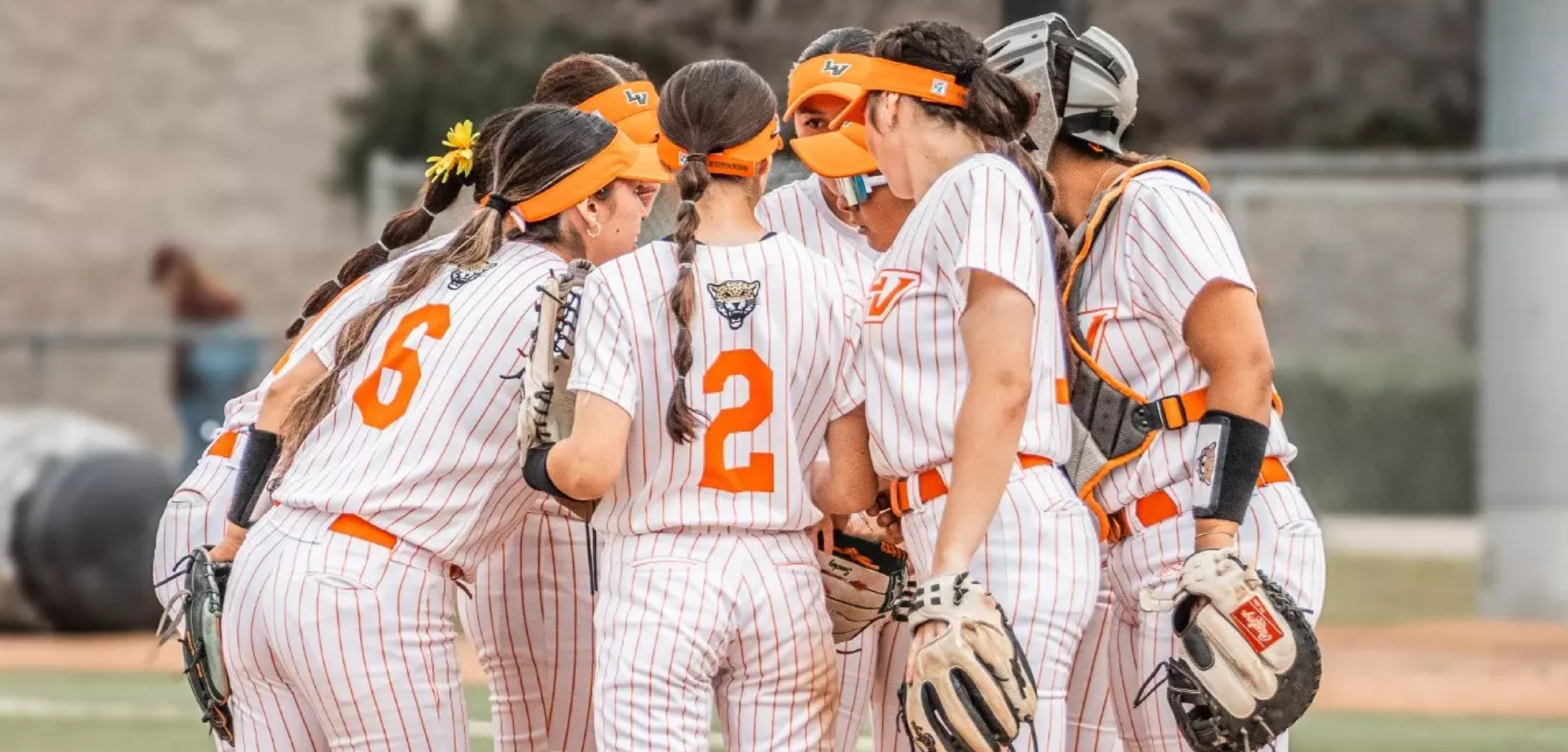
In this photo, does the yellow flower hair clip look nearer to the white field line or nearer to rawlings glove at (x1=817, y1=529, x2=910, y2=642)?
rawlings glove at (x1=817, y1=529, x2=910, y2=642)

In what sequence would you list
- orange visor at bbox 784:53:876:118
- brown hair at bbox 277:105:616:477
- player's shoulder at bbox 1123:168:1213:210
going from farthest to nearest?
orange visor at bbox 784:53:876:118 < brown hair at bbox 277:105:616:477 < player's shoulder at bbox 1123:168:1213:210

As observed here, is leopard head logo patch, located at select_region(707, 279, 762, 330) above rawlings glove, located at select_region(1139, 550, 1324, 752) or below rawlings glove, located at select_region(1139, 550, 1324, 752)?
above

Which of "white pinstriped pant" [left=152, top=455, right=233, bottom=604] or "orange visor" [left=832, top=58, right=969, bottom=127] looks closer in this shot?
"orange visor" [left=832, top=58, right=969, bottom=127]

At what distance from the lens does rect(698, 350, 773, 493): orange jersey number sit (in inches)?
155

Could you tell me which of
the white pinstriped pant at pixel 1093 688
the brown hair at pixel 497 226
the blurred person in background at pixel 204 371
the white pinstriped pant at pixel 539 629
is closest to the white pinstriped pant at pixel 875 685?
the white pinstriped pant at pixel 1093 688

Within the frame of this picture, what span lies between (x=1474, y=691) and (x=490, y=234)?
691 centimetres

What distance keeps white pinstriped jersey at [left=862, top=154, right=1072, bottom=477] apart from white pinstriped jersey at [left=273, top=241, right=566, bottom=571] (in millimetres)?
747

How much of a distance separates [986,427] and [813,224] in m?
1.70

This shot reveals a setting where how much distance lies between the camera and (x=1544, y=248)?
12594mm

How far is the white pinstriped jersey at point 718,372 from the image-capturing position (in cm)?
394

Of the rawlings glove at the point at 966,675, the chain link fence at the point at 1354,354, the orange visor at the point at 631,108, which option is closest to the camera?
the rawlings glove at the point at 966,675

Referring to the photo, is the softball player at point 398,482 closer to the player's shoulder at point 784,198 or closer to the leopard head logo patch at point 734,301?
the leopard head logo patch at point 734,301

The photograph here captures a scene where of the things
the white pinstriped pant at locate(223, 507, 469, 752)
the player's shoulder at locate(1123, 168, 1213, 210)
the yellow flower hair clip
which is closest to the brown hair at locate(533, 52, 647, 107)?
the yellow flower hair clip

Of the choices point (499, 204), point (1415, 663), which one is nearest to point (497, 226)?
point (499, 204)
